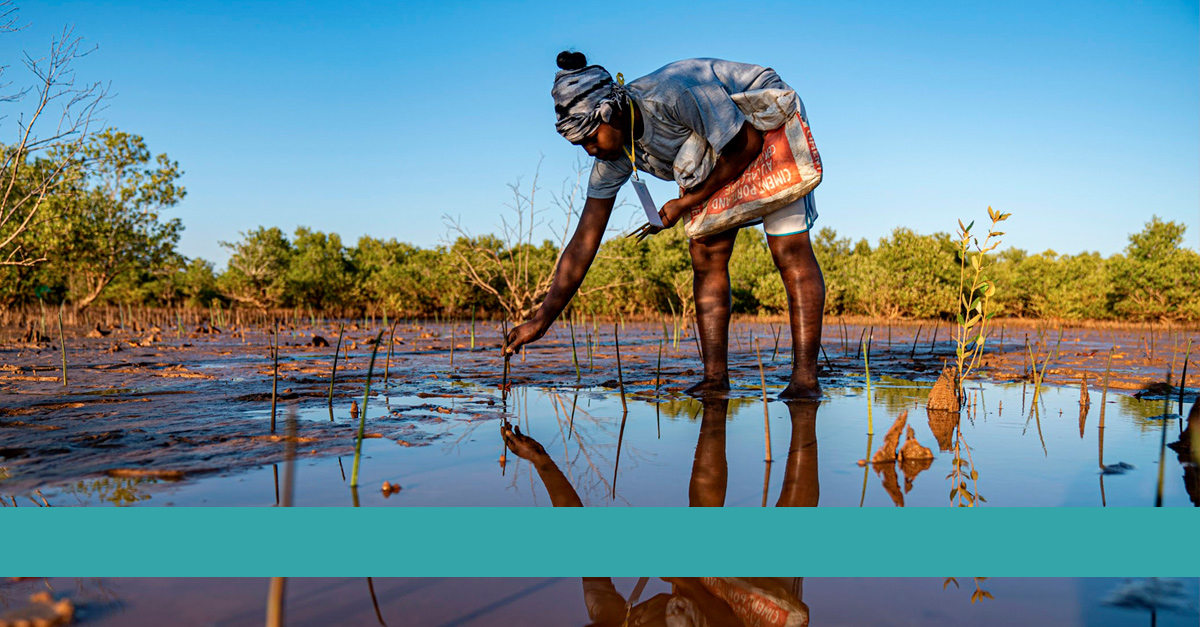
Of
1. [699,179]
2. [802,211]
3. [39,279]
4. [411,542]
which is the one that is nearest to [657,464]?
[411,542]

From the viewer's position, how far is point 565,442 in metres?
2.01

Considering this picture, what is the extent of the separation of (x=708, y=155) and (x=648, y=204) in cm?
38

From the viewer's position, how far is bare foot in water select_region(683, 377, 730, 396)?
10.2ft

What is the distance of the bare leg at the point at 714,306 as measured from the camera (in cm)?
319

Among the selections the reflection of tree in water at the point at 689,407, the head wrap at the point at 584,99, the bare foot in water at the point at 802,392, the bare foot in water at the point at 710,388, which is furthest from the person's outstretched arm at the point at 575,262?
the bare foot in water at the point at 802,392

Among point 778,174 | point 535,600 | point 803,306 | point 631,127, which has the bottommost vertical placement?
point 535,600

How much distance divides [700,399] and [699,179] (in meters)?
0.94

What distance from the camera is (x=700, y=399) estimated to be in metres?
2.94

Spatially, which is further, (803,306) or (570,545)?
(803,306)

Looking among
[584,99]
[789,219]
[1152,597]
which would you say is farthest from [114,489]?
[789,219]

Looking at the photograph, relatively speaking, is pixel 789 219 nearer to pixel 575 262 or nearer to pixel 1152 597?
Answer: pixel 575 262

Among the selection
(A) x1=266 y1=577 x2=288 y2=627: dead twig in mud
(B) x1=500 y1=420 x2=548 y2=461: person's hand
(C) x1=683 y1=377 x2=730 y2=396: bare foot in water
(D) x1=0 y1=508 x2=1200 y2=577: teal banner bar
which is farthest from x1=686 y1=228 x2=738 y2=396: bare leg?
(A) x1=266 y1=577 x2=288 y2=627: dead twig in mud

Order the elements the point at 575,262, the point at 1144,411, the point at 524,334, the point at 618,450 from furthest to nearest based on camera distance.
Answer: the point at 575,262, the point at 524,334, the point at 1144,411, the point at 618,450

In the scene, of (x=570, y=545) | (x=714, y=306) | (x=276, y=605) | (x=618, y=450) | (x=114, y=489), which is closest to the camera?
(x=276, y=605)
